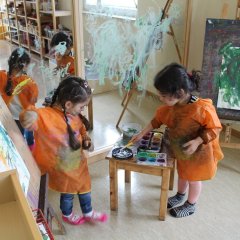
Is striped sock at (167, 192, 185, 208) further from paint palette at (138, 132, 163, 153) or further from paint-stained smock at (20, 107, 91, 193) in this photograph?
paint-stained smock at (20, 107, 91, 193)

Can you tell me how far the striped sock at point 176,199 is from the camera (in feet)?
6.10

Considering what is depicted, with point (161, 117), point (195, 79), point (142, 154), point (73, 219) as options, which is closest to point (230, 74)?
point (195, 79)

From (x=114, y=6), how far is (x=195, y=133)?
1.17 meters

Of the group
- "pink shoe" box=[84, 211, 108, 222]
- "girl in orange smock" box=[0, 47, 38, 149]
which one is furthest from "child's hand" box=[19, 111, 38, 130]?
"pink shoe" box=[84, 211, 108, 222]

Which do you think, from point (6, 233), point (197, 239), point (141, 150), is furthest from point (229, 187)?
point (6, 233)

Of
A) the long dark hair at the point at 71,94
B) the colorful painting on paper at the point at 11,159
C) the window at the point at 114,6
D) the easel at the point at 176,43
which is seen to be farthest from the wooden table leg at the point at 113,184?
the window at the point at 114,6

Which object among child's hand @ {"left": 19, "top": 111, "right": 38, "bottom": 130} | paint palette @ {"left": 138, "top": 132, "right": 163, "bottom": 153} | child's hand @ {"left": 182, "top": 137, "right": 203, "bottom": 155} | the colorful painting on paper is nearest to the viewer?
the colorful painting on paper

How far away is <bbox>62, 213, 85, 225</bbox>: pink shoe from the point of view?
1.71 meters

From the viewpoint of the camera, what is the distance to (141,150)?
1.72 meters

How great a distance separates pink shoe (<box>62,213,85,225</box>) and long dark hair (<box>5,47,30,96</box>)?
0.86 meters

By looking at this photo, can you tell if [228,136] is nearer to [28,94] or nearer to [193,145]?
[193,145]

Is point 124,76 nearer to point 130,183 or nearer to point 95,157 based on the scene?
point 95,157

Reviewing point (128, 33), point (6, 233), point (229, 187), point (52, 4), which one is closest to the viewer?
point (6, 233)

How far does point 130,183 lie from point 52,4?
1365 mm
